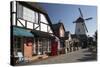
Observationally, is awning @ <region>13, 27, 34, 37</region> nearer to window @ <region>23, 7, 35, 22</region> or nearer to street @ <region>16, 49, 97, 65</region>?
window @ <region>23, 7, 35, 22</region>

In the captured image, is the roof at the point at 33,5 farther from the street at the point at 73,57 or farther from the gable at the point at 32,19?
the street at the point at 73,57

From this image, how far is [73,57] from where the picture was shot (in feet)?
10.0

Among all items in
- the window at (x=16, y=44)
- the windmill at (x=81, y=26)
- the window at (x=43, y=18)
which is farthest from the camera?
the windmill at (x=81, y=26)

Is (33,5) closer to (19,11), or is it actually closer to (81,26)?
(19,11)

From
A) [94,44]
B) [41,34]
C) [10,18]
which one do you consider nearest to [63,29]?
[41,34]

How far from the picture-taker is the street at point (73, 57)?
9.59 ft

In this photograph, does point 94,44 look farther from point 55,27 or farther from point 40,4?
point 40,4

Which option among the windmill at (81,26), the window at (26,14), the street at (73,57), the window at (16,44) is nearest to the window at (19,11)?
the window at (26,14)

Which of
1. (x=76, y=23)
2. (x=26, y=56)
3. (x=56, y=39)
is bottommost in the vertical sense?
(x=26, y=56)

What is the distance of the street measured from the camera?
2.92 m

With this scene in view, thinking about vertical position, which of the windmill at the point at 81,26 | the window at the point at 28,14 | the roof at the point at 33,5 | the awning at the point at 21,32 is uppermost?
the roof at the point at 33,5
